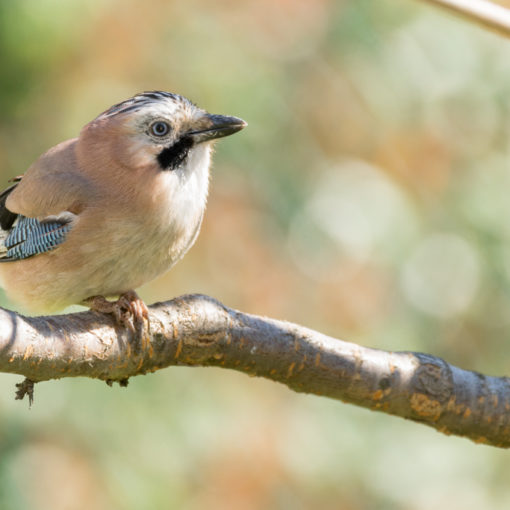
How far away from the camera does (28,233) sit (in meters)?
3.25

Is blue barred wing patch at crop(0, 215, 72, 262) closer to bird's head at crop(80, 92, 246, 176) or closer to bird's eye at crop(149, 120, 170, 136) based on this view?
bird's head at crop(80, 92, 246, 176)

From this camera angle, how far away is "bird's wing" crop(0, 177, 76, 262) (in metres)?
3.07

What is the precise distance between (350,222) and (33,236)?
1.78 meters

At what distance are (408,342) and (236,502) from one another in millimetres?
Result: 1256

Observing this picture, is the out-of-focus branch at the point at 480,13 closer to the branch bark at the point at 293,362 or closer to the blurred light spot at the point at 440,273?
the branch bark at the point at 293,362

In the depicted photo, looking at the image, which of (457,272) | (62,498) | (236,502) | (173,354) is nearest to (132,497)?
(62,498)

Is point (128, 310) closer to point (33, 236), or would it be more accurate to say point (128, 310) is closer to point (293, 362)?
point (293, 362)

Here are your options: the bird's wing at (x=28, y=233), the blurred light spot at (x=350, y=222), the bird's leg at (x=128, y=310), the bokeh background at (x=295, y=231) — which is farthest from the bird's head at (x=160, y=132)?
the blurred light spot at (x=350, y=222)

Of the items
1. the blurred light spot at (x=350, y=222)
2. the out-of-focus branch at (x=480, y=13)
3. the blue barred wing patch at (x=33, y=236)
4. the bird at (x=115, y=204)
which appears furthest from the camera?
the blurred light spot at (x=350, y=222)

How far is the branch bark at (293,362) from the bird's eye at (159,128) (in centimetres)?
68

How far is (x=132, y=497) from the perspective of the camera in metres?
3.87

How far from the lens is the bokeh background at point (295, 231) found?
4.02 meters

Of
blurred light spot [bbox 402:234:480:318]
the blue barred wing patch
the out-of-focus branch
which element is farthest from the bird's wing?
blurred light spot [bbox 402:234:480:318]

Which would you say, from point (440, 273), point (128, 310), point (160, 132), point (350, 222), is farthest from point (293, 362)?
point (440, 273)
